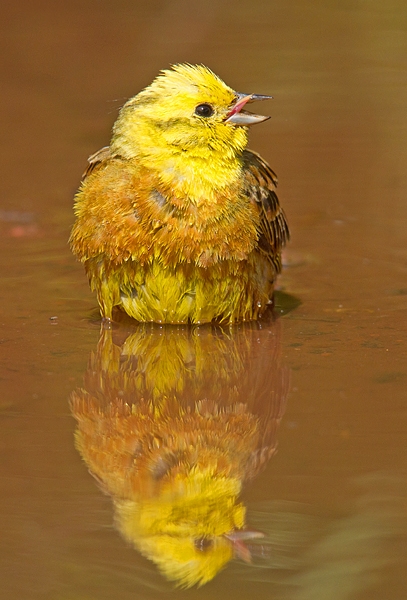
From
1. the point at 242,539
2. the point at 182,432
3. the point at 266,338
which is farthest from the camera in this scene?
the point at 266,338

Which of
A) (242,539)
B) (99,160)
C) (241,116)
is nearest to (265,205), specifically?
(241,116)

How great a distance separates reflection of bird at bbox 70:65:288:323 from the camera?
4906 mm

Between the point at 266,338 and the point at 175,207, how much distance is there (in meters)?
0.77

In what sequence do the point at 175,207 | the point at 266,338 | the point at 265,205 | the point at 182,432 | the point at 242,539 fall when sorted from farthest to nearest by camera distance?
the point at 265,205
the point at 266,338
the point at 175,207
the point at 182,432
the point at 242,539

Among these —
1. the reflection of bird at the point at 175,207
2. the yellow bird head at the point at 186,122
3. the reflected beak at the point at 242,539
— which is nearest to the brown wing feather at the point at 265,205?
the reflection of bird at the point at 175,207

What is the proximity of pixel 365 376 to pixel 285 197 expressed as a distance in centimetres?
300

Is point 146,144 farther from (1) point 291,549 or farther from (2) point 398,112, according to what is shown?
(2) point 398,112

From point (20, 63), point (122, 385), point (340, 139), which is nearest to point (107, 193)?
point (122, 385)

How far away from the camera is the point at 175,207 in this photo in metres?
4.91

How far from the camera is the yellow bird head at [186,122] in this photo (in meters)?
4.92

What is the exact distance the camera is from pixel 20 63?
10461mm

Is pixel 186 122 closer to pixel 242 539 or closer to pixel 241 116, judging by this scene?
pixel 241 116

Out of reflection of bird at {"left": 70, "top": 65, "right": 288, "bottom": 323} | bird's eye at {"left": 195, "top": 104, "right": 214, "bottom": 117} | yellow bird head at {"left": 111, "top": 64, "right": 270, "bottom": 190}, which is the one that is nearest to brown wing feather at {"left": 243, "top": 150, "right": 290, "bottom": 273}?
reflection of bird at {"left": 70, "top": 65, "right": 288, "bottom": 323}

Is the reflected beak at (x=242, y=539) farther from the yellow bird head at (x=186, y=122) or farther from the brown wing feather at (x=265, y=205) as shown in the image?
the brown wing feather at (x=265, y=205)
